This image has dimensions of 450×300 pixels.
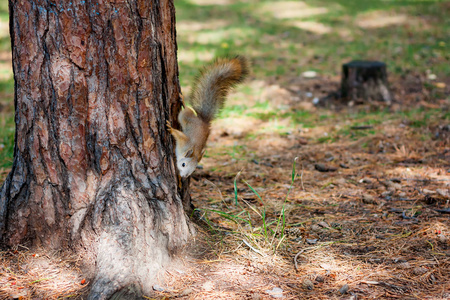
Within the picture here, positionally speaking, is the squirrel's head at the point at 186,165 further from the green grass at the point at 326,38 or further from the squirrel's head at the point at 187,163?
the green grass at the point at 326,38

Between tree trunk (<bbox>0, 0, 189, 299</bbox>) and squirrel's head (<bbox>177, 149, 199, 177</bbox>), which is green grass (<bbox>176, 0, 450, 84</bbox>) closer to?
squirrel's head (<bbox>177, 149, 199, 177</bbox>)

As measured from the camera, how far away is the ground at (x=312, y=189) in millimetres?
1907

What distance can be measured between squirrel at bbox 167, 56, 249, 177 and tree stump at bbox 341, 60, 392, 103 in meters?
2.72

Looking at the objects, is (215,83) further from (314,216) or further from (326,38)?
(326,38)

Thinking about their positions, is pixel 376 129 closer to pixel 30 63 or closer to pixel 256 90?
pixel 256 90

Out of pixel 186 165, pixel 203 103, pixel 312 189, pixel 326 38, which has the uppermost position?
pixel 326 38

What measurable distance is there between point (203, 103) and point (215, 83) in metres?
0.17

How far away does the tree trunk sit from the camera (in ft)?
5.72

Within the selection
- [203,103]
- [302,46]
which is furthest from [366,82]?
[203,103]

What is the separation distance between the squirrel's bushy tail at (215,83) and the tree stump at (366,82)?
2.70 m

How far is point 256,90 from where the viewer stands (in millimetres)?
5348

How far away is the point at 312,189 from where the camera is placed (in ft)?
9.66

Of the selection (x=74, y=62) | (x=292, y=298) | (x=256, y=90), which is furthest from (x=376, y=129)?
(x=74, y=62)

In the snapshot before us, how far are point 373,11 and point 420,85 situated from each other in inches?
186
